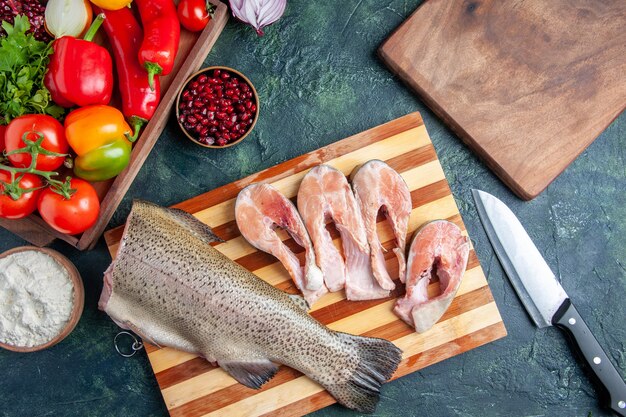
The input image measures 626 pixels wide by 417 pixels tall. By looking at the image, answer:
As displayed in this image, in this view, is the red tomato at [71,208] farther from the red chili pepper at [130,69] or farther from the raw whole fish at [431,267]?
the raw whole fish at [431,267]

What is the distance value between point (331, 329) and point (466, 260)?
0.60 metres

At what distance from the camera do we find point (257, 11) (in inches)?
97.4

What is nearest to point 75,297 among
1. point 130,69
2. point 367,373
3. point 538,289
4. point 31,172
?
point 31,172

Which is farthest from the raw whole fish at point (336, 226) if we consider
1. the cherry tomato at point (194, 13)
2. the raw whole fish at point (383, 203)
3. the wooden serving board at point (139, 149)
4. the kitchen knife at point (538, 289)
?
the cherry tomato at point (194, 13)

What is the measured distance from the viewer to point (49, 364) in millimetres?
2562

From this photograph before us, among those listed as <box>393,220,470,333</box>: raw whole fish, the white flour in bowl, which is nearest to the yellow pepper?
the white flour in bowl

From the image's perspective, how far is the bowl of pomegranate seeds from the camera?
242cm

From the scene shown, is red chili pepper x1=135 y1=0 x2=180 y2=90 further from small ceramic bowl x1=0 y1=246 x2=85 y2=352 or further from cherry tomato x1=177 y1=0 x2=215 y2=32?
small ceramic bowl x1=0 y1=246 x2=85 y2=352

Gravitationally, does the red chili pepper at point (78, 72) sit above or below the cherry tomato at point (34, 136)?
above

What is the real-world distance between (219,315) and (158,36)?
1.09m

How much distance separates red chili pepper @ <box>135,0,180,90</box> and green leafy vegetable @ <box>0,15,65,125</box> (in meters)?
0.37

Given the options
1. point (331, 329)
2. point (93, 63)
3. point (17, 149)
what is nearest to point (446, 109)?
point (331, 329)

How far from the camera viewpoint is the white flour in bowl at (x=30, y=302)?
233cm

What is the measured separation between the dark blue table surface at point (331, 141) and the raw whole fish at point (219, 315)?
273mm
